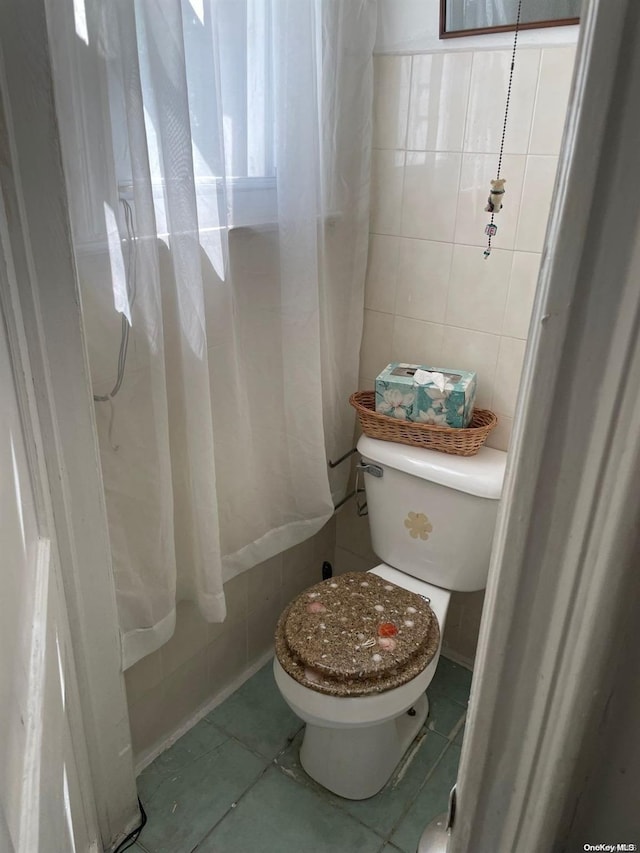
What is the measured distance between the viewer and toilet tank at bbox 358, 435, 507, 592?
1.46m

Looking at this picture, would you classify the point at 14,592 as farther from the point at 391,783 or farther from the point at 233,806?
the point at 391,783

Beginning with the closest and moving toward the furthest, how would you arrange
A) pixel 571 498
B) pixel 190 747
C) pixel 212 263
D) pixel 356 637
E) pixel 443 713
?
pixel 571 498 → pixel 212 263 → pixel 356 637 → pixel 190 747 → pixel 443 713

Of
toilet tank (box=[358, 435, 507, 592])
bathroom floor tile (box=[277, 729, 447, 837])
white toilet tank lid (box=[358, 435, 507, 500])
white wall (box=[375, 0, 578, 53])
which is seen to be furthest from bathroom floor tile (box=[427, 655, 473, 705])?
white wall (box=[375, 0, 578, 53])

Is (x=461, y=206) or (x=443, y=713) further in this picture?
(x=443, y=713)

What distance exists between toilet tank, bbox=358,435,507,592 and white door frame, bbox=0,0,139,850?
73cm

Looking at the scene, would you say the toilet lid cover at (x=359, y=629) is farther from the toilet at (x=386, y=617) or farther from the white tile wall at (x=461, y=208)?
the white tile wall at (x=461, y=208)

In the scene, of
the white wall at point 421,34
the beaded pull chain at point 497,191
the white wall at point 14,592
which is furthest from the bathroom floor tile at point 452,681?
the white wall at point 421,34

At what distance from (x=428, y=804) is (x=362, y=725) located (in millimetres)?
369

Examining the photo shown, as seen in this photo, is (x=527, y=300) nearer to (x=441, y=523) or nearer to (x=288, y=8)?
(x=441, y=523)

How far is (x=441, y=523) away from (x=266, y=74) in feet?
3.60

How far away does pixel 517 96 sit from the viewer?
1328 millimetres

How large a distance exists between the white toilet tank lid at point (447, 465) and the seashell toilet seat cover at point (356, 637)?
305mm

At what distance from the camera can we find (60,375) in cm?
97

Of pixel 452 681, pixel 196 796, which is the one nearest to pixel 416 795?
pixel 452 681
